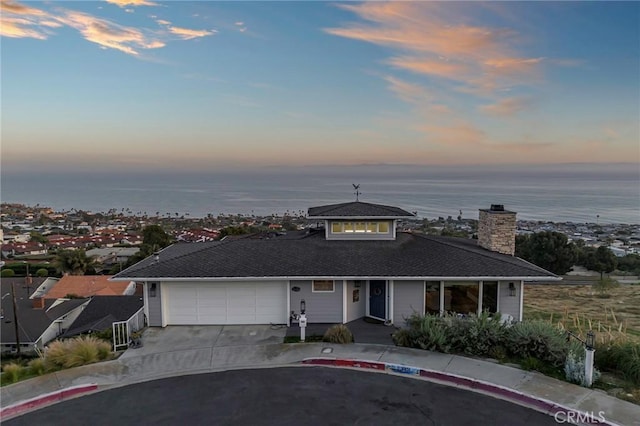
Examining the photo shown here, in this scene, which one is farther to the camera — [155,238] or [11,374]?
[155,238]

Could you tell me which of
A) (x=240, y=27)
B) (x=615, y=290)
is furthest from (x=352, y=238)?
(x=615, y=290)

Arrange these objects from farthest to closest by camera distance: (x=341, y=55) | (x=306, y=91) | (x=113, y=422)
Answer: (x=306, y=91) → (x=341, y=55) → (x=113, y=422)

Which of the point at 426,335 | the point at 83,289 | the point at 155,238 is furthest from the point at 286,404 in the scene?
the point at 155,238

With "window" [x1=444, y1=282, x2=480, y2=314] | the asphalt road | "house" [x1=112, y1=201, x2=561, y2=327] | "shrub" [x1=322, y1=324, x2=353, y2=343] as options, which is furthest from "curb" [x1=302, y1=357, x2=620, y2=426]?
"window" [x1=444, y1=282, x2=480, y2=314]

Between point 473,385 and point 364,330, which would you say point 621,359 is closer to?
point 473,385

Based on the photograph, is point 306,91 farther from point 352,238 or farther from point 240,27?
point 352,238
